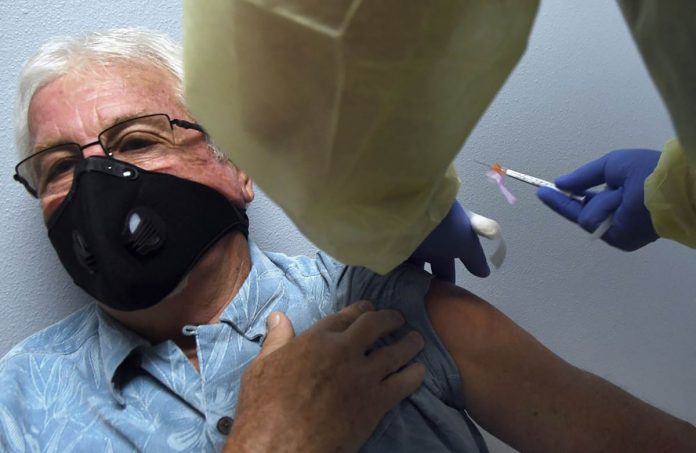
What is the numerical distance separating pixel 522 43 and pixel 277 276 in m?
0.67

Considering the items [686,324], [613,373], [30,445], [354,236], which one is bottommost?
[30,445]

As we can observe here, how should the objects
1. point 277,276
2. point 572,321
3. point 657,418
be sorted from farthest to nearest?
point 572,321 → point 277,276 → point 657,418

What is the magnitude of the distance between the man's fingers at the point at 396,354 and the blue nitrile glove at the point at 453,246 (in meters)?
0.13

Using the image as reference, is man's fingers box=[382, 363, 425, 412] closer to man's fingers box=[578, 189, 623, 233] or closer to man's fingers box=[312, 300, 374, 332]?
man's fingers box=[312, 300, 374, 332]

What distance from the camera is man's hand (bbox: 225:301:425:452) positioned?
771mm

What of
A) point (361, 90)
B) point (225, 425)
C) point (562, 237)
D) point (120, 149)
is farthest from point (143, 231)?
point (562, 237)

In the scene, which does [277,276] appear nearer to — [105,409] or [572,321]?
[105,409]

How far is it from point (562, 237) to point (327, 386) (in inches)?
33.5

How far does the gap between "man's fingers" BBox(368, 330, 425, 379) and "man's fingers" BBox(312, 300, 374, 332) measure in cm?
6

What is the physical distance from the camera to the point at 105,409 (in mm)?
910

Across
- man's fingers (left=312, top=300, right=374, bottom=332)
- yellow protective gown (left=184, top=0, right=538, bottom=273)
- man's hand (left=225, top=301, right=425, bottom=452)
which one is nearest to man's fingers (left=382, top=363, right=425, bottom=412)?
man's hand (left=225, top=301, right=425, bottom=452)

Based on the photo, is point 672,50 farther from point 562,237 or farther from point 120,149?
point 562,237

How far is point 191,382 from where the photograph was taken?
→ 0.92 metres

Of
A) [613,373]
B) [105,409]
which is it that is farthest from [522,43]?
[613,373]
